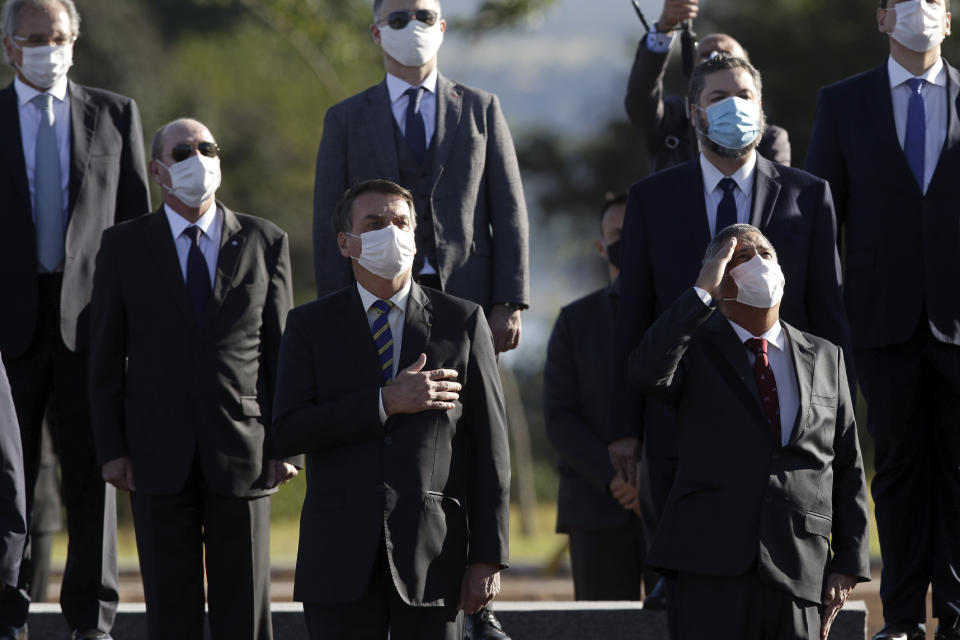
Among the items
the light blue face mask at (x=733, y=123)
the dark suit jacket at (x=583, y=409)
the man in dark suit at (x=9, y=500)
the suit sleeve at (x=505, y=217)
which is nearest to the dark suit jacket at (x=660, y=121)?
the suit sleeve at (x=505, y=217)

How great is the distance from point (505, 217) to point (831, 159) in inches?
51.7

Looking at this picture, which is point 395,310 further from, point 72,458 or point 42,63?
point 42,63

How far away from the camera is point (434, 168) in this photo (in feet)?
20.4

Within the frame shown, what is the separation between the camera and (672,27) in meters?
6.52

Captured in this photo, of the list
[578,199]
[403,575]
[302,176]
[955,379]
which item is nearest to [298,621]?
[403,575]

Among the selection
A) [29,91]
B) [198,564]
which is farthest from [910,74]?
[29,91]

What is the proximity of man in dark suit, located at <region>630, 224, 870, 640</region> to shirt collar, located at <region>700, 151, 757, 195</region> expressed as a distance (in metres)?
0.54

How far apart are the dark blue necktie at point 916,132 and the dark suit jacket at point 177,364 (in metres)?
2.56

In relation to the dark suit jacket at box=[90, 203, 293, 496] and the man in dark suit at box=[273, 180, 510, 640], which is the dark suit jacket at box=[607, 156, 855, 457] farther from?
the dark suit jacket at box=[90, 203, 293, 496]

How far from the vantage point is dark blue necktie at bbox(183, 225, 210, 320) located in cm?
617

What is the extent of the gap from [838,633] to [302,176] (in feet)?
79.0

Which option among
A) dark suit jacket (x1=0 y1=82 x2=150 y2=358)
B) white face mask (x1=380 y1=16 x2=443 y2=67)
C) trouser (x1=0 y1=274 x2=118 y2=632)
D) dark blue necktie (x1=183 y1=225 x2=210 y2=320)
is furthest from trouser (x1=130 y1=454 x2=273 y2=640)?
white face mask (x1=380 y1=16 x2=443 y2=67)

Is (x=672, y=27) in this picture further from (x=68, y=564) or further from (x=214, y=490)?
(x=68, y=564)

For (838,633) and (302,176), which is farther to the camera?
(302,176)
